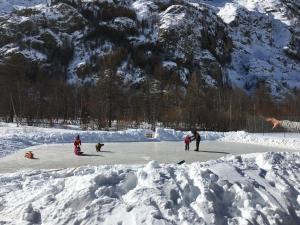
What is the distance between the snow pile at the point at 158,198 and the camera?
11.4m

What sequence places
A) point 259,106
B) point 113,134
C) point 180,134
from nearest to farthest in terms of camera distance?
point 113,134 < point 180,134 < point 259,106

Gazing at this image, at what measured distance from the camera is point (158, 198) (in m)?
11.9

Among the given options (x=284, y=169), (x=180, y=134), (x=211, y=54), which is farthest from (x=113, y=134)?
(x=211, y=54)

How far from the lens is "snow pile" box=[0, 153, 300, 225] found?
11359 millimetres


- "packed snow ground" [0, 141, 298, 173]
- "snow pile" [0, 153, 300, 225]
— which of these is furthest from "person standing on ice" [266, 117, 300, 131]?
"snow pile" [0, 153, 300, 225]

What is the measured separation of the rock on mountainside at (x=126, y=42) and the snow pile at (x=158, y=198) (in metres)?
133

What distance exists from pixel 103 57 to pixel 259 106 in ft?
228

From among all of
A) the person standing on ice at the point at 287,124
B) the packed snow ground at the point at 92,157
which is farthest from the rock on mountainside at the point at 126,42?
the packed snow ground at the point at 92,157

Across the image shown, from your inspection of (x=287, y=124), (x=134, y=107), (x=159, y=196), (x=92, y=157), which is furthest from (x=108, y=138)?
(x=134, y=107)

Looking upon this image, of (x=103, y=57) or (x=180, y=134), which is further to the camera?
(x=103, y=57)

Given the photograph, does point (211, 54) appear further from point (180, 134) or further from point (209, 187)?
point (209, 187)

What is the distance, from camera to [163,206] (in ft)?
38.1

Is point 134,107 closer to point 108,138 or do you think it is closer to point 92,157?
point 108,138

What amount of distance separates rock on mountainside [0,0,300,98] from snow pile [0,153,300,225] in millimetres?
133446
